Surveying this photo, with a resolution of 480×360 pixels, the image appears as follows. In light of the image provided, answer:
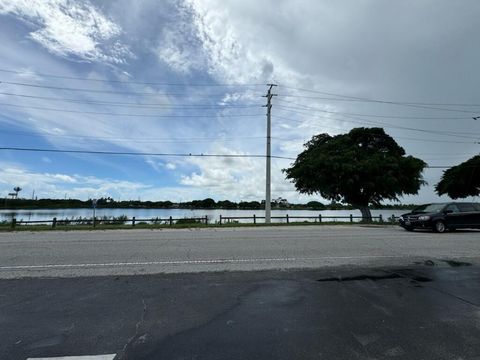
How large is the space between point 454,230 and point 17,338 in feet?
69.0

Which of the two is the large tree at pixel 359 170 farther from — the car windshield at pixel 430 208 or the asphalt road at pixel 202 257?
the asphalt road at pixel 202 257

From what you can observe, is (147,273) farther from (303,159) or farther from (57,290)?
(303,159)

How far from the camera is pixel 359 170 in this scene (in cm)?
2950

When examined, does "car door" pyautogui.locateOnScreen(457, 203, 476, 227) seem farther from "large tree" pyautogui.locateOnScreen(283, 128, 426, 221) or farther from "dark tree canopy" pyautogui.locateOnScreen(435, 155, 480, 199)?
"dark tree canopy" pyautogui.locateOnScreen(435, 155, 480, 199)

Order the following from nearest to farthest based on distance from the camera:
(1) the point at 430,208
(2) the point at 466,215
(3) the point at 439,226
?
(3) the point at 439,226
(2) the point at 466,215
(1) the point at 430,208

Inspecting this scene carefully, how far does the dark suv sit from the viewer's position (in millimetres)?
17859

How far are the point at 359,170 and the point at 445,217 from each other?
468 inches

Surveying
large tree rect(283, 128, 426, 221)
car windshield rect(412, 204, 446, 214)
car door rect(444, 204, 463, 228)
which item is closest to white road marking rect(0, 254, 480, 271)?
car door rect(444, 204, 463, 228)

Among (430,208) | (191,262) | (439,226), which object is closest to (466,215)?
(430,208)

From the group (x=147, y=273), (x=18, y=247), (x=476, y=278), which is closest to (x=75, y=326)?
(x=147, y=273)

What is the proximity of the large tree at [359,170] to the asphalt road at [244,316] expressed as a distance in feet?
78.5

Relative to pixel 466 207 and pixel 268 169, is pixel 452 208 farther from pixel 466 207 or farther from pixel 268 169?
pixel 268 169

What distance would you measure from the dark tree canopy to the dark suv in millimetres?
37910

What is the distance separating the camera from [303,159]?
34094mm
